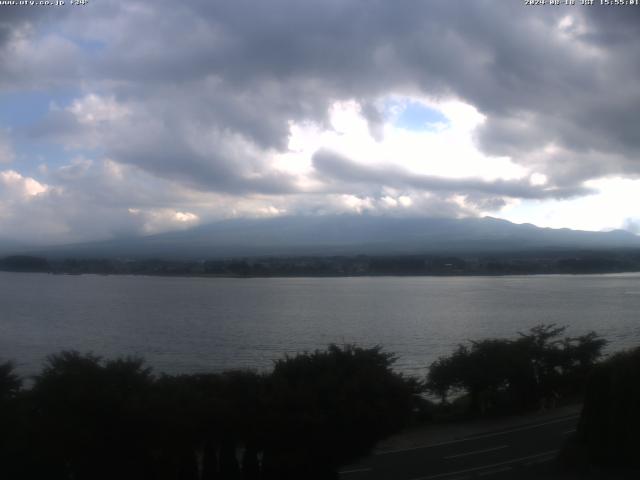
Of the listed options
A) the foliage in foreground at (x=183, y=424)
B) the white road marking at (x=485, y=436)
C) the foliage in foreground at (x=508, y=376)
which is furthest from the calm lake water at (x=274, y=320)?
the foliage in foreground at (x=183, y=424)

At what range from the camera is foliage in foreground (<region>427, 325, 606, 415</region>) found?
15234mm

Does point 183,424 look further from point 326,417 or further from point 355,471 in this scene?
point 355,471

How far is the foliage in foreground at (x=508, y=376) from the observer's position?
15.2 m

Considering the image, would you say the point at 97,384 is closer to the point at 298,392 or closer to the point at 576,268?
the point at 298,392

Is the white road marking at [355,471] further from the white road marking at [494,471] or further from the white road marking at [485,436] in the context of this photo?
the white road marking at [494,471]

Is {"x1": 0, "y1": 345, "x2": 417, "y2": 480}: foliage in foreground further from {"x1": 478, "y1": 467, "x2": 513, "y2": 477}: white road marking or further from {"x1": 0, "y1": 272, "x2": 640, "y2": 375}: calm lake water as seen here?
{"x1": 0, "y1": 272, "x2": 640, "y2": 375}: calm lake water

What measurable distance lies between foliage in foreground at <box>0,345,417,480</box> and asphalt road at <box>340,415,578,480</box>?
98 centimetres

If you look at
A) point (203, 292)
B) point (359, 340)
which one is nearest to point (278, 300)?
point (203, 292)

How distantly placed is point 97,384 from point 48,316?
28.2 meters

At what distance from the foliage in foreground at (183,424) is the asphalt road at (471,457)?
981 mm

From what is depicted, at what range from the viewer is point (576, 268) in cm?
6606

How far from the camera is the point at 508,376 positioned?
50.8ft

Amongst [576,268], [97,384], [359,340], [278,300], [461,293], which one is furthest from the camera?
[576,268]

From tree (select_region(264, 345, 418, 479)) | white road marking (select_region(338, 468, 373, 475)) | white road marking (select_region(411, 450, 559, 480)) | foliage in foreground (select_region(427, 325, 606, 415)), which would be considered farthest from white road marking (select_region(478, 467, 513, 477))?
foliage in foreground (select_region(427, 325, 606, 415))
